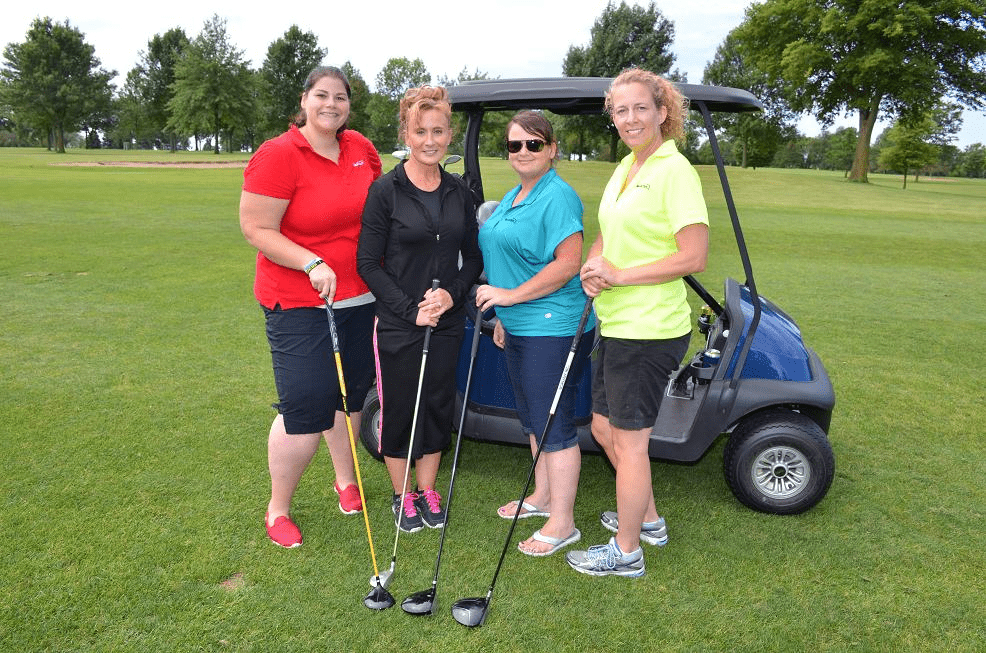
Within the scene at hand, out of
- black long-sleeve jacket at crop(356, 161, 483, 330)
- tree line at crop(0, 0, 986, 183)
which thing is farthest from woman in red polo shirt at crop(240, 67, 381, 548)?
tree line at crop(0, 0, 986, 183)

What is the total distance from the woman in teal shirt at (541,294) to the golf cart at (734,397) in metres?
0.32

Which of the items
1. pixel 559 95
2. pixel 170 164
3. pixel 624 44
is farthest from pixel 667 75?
pixel 559 95

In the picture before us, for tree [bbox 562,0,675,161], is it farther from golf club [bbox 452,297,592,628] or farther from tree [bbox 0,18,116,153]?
golf club [bbox 452,297,592,628]

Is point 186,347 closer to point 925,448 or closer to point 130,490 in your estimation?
point 130,490

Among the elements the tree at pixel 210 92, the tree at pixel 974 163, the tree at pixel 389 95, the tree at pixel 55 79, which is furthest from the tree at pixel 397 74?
the tree at pixel 974 163

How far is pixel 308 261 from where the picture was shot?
2670 mm

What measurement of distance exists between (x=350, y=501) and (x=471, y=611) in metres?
1.01

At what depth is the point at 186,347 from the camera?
18.8 ft

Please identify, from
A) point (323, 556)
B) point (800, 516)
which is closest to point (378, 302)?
point (323, 556)

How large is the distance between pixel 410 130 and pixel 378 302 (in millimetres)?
679

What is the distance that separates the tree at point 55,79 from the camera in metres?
62.2

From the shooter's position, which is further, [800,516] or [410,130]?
[800,516]

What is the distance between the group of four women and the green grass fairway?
10.3 inches

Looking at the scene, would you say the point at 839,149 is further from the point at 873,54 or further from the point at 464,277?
the point at 464,277
